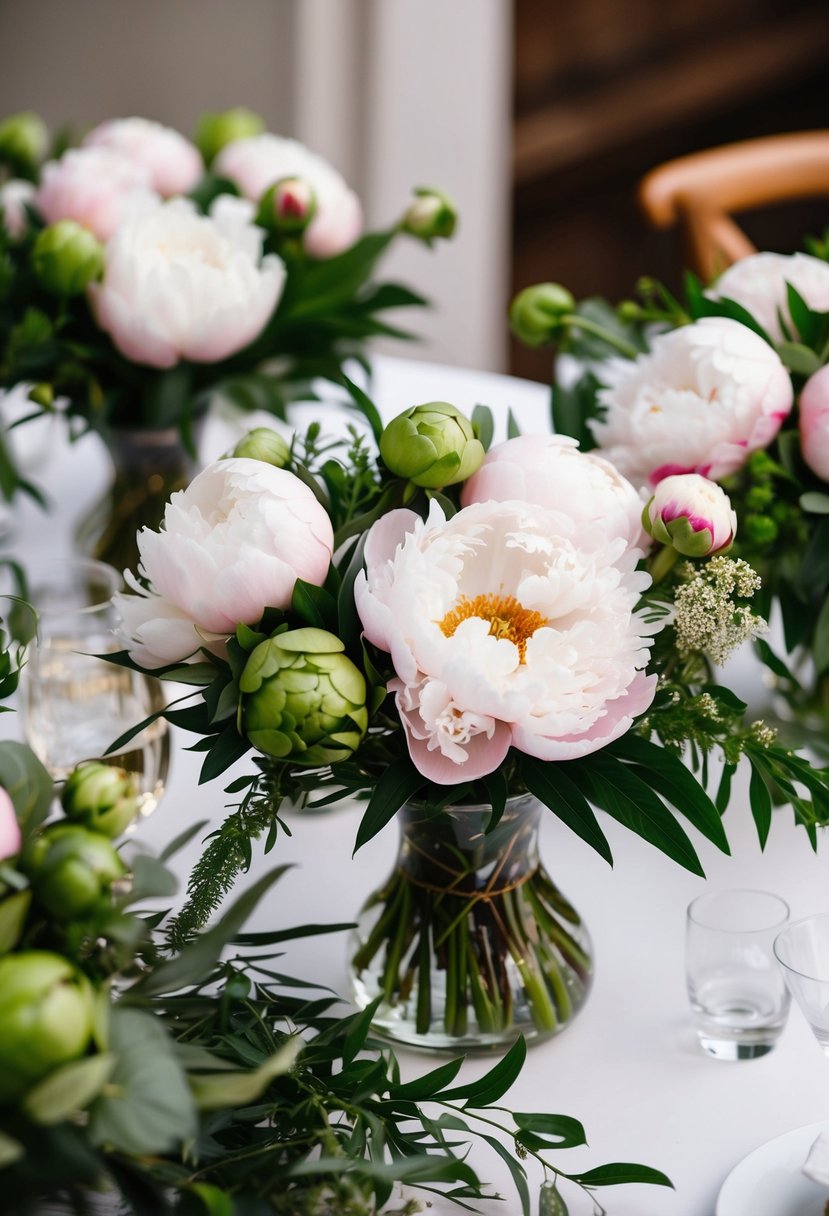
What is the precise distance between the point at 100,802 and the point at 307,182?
2.53 ft

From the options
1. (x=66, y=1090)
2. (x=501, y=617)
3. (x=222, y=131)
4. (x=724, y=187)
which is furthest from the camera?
(x=724, y=187)

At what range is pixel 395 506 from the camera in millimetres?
608

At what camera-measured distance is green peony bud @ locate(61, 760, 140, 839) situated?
454 millimetres

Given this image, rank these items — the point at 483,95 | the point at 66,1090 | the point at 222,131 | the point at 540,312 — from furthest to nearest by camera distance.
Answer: the point at 483,95
the point at 222,131
the point at 540,312
the point at 66,1090

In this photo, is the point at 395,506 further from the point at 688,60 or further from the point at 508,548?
the point at 688,60

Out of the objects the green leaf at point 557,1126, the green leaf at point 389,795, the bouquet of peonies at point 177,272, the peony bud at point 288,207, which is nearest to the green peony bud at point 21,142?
the bouquet of peonies at point 177,272

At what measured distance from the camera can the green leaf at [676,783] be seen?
567 mm

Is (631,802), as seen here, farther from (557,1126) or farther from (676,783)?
(557,1126)

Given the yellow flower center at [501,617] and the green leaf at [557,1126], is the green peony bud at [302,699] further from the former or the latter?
the green leaf at [557,1126]

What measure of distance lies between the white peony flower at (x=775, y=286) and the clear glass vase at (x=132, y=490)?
442mm

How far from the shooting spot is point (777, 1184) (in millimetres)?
567

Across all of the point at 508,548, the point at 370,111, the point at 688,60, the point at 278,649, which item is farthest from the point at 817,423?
the point at 688,60

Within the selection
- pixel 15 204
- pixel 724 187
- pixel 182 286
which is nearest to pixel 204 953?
pixel 182 286

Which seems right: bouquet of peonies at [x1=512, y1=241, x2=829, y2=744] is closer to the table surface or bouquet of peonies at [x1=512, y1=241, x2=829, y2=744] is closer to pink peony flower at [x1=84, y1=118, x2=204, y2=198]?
the table surface
